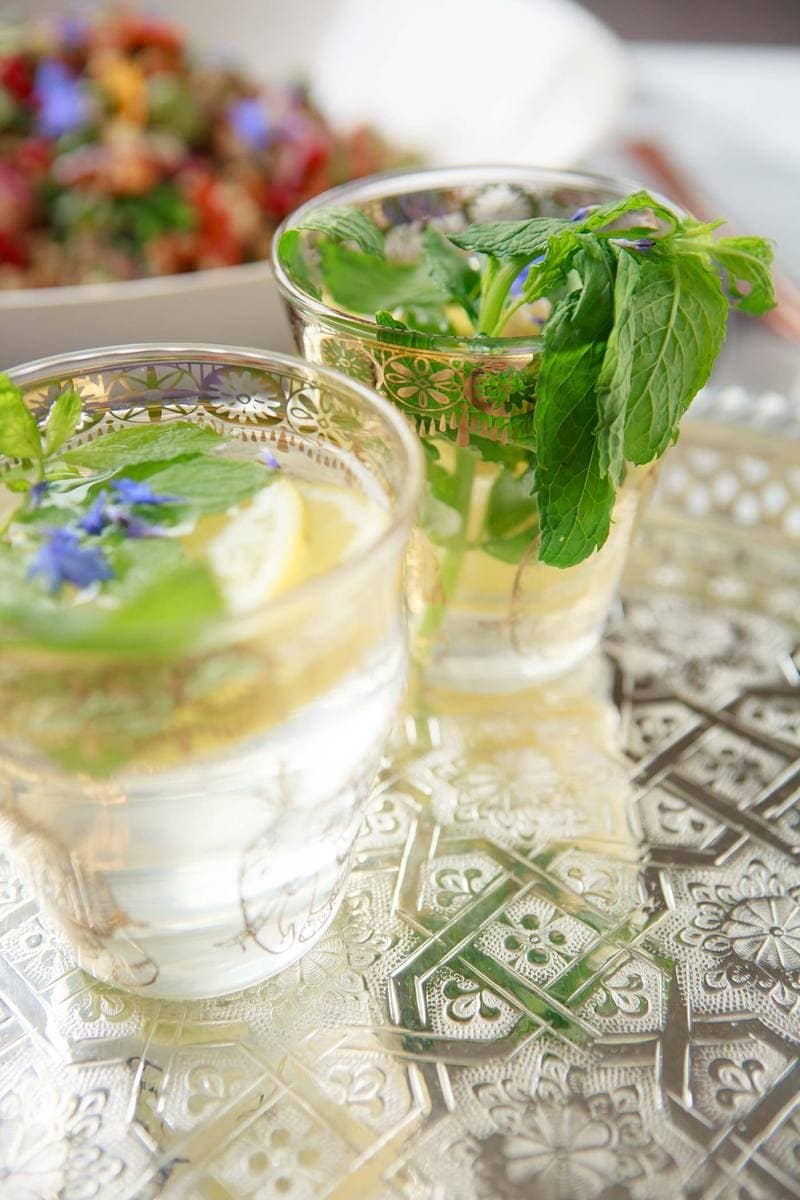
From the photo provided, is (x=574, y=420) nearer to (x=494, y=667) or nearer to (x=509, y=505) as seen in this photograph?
(x=509, y=505)

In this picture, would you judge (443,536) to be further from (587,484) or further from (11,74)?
(11,74)

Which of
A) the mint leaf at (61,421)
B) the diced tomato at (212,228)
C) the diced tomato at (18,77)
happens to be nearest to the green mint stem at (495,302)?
the mint leaf at (61,421)

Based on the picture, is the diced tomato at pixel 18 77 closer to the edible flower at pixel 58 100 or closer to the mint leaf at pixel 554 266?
the edible flower at pixel 58 100

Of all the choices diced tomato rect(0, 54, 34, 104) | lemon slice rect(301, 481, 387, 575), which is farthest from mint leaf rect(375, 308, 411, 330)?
diced tomato rect(0, 54, 34, 104)

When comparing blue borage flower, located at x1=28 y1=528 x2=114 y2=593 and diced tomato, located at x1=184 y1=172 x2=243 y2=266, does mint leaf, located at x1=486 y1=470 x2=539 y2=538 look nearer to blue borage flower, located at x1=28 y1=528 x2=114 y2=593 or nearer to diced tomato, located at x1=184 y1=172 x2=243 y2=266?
blue borage flower, located at x1=28 y1=528 x2=114 y2=593

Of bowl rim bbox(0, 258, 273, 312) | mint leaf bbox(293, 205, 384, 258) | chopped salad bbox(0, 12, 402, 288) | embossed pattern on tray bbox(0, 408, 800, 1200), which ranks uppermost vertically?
mint leaf bbox(293, 205, 384, 258)

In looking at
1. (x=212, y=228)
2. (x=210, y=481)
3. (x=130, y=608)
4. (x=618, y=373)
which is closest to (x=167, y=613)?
(x=130, y=608)
